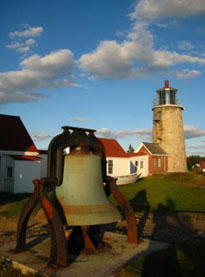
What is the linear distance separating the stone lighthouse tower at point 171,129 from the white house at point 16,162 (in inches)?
754

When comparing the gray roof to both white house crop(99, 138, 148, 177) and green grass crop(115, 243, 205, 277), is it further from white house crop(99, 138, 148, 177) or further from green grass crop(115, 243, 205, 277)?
green grass crop(115, 243, 205, 277)

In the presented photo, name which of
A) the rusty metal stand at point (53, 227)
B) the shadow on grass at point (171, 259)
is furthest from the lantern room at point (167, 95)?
the rusty metal stand at point (53, 227)

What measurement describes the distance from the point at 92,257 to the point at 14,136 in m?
20.2

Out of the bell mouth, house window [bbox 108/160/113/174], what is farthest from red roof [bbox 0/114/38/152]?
the bell mouth

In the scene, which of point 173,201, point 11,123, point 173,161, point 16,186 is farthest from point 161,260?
point 173,161

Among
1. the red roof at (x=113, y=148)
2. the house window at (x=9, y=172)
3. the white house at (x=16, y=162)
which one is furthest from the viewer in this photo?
the red roof at (x=113, y=148)

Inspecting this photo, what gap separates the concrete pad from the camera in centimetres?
506

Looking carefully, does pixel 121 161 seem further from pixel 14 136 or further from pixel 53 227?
pixel 53 227

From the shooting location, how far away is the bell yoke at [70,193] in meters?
5.10

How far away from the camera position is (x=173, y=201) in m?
18.2

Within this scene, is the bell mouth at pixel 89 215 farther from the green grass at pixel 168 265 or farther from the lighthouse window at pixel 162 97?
the lighthouse window at pixel 162 97

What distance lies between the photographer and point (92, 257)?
5.84m

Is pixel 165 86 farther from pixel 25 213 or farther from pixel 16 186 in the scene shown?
pixel 25 213

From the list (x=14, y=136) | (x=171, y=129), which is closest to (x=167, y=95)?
(x=171, y=129)
